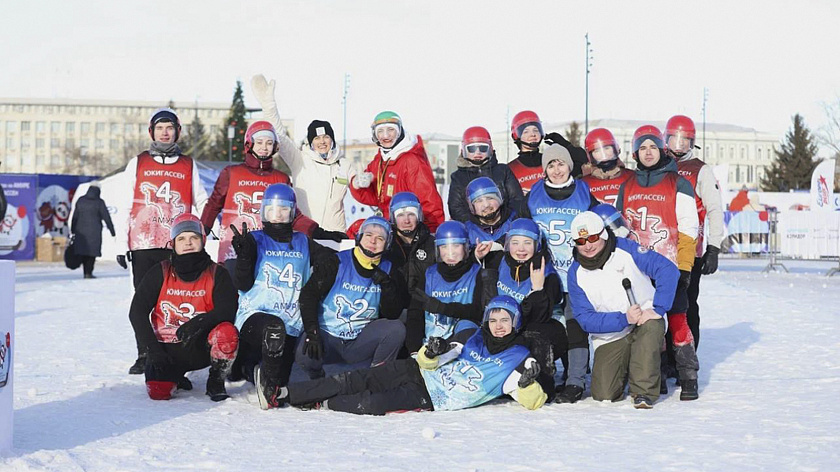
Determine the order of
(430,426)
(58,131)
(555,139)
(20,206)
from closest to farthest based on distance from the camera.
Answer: (430,426)
(555,139)
(20,206)
(58,131)

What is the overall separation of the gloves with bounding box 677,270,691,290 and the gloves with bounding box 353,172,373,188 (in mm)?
2330

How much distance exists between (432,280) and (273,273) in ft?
3.42

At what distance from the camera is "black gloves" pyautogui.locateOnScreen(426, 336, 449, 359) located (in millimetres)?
5668

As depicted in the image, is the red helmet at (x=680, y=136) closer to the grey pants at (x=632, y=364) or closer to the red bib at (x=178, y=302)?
the grey pants at (x=632, y=364)

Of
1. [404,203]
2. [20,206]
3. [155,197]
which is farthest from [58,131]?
[404,203]

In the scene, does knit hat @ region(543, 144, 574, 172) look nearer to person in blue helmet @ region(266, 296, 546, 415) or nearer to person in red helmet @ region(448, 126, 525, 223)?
→ person in red helmet @ region(448, 126, 525, 223)

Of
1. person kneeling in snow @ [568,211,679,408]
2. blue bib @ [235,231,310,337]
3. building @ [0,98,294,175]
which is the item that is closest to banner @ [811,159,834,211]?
person kneeling in snow @ [568,211,679,408]

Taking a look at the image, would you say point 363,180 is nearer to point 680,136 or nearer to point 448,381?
point 448,381

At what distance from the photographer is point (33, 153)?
114500 mm

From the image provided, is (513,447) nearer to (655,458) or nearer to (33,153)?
(655,458)

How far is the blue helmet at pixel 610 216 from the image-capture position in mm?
6277

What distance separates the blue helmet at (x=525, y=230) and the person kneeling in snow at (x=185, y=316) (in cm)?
182

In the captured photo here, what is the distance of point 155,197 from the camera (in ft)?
23.4

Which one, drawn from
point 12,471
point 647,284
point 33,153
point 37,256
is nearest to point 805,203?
point 37,256
